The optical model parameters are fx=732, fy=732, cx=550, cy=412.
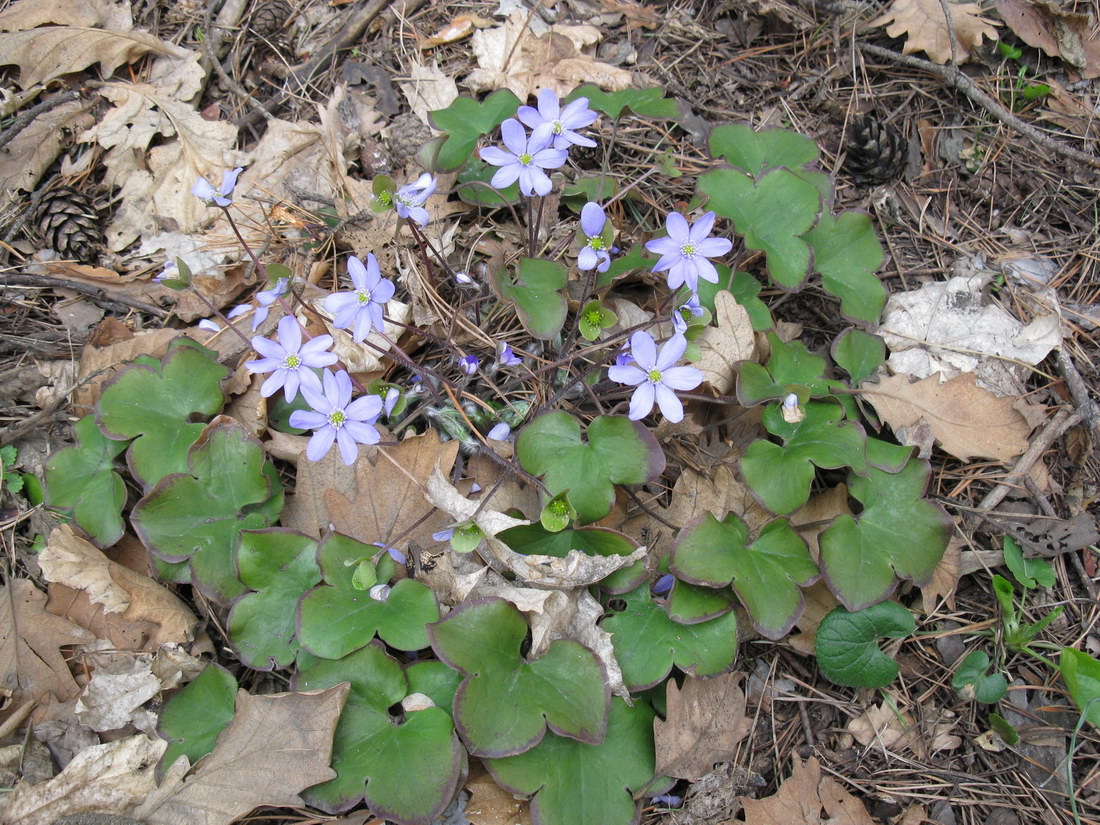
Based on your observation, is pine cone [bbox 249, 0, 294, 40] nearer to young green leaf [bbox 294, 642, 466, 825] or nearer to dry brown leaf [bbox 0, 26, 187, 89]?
dry brown leaf [bbox 0, 26, 187, 89]

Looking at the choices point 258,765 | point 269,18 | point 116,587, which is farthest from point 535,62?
point 258,765

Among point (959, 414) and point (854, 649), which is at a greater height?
point (959, 414)

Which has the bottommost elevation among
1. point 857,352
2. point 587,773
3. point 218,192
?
point 587,773

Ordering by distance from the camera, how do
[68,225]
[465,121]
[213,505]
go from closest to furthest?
[213,505] < [465,121] < [68,225]

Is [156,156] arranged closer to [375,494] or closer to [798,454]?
[375,494]

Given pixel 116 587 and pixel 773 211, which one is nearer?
pixel 116 587

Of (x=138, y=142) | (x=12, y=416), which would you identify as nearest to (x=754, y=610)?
(x=12, y=416)
